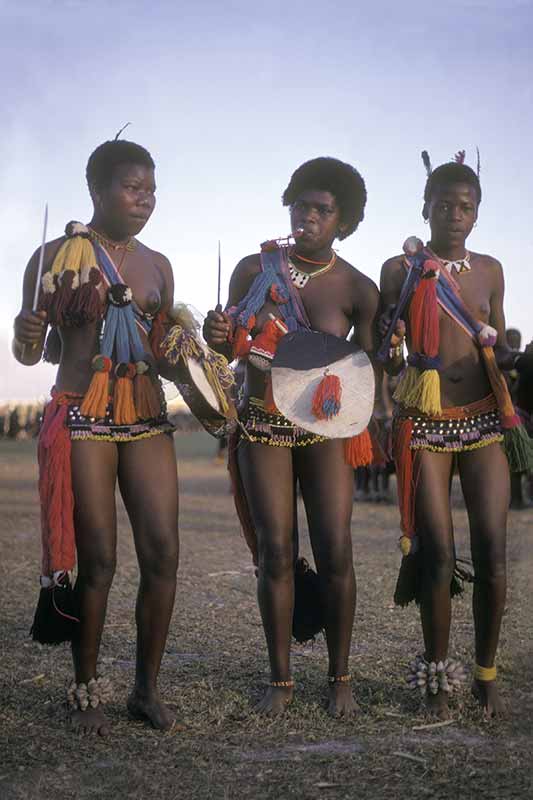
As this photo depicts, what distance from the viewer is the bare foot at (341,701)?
4223 mm

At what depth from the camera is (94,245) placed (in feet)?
13.5

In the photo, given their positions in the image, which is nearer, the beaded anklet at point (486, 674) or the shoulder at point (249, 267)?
the beaded anklet at point (486, 674)

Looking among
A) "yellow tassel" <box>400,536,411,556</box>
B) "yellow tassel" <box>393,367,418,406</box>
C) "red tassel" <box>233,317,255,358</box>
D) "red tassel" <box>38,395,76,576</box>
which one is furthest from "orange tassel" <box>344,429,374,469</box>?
"red tassel" <box>38,395,76,576</box>

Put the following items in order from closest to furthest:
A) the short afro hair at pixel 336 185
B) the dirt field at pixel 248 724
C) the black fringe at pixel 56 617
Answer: the dirt field at pixel 248 724
the black fringe at pixel 56 617
the short afro hair at pixel 336 185

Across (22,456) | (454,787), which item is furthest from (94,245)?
(22,456)

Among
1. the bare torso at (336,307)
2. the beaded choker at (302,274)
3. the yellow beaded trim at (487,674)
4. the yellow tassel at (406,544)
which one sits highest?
the beaded choker at (302,274)

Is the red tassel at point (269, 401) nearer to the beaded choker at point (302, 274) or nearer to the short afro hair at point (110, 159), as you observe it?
the beaded choker at point (302, 274)

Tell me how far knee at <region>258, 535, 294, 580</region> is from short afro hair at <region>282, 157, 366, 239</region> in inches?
58.4

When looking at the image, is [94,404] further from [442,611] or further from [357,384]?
[442,611]

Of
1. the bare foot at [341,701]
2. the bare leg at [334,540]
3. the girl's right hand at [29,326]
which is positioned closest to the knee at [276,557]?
the bare leg at [334,540]

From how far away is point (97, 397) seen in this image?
3.97 metres

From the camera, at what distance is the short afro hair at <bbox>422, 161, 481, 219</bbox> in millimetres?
4441

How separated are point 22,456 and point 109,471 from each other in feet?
78.5

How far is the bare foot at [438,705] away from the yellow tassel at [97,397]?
190 centimetres
